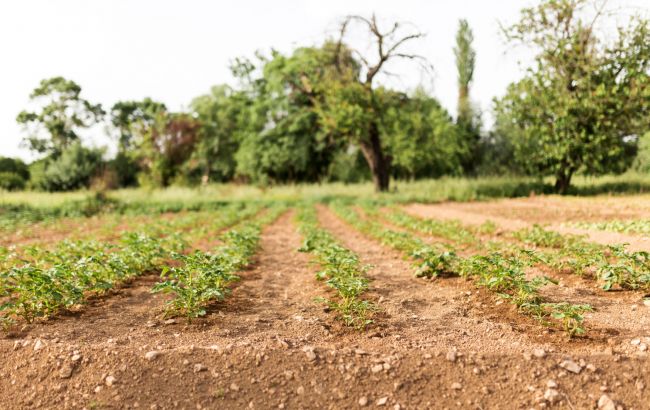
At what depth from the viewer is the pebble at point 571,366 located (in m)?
3.39

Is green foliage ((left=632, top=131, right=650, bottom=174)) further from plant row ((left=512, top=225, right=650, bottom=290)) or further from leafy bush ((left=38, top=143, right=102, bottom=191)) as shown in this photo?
leafy bush ((left=38, top=143, right=102, bottom=191))

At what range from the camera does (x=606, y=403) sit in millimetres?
3070

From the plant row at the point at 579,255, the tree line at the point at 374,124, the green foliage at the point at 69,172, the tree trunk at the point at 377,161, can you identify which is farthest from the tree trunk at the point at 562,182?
the green foliage at the point at 69,172

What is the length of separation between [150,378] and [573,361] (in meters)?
3.35

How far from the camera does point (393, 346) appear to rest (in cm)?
394

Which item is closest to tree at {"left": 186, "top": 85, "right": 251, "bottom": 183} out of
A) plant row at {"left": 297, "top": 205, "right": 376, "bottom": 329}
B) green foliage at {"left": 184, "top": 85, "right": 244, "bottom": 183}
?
green foliage at {"left": 184, "top": 85, "right": 244, "bottom": 183}

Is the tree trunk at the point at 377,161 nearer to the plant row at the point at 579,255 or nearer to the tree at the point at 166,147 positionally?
the tree at the point at 166,147

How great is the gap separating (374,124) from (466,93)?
1490cm

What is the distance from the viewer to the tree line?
833 inches

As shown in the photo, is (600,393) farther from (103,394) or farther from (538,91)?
(538,91)

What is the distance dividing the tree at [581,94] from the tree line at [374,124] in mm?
59

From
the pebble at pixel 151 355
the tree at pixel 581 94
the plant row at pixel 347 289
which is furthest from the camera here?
the tree at pixel 581 94

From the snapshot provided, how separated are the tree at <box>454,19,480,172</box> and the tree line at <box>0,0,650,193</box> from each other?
0.09 metres

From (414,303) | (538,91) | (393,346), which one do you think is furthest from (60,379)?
(538,91)
